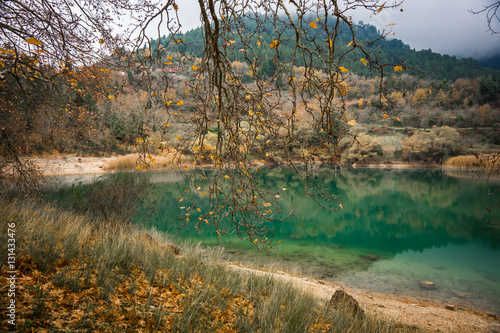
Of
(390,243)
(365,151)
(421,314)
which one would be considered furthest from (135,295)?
(365,151)

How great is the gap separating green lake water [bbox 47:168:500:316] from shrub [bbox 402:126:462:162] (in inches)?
737

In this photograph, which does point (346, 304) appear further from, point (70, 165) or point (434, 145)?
point (434, 145)

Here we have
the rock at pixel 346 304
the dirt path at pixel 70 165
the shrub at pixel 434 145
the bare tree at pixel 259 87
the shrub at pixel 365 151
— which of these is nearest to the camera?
the bare tree at pixel 259 87

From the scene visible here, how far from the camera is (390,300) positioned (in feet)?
19.8

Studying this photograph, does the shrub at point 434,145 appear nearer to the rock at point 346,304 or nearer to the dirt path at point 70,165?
the rock at point 346,304

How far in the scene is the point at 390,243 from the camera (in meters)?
10.6

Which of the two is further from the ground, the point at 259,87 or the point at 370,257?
the point at 259,87

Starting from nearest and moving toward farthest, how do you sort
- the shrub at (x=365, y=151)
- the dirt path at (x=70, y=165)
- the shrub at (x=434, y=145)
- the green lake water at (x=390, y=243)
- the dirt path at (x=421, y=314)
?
the dirt path at (x=421, y=314) < the green lake water at (x=390, y=243) < the dirt path at (x=70, y=165) < the shrub at (x=434, y=145) < the shrub at (x=365, y=151)

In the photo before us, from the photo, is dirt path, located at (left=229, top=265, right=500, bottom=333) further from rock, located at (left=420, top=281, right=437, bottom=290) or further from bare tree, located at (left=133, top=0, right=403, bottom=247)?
bare tree, located at (left=133, top=0, right=403, bottom=247)

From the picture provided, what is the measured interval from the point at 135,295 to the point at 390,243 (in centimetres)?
1084

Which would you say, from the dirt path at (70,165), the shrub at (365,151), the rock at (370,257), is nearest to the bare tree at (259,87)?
the rock at (370,257)

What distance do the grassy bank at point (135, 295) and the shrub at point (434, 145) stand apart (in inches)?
1554

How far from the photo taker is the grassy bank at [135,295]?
87.5 inches

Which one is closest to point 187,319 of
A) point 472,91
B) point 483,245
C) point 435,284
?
point 435,284
